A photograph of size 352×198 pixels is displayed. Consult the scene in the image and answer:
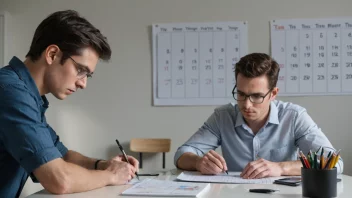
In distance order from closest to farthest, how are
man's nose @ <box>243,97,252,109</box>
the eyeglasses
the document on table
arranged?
1. the eyeglasses
2. the document on table
3. man's nose @ <box>243,97,252,109</box>

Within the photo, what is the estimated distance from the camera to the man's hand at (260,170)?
5.74 ft

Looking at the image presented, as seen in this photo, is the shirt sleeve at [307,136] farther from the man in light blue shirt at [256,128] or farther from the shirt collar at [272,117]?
the shirt collar at [272,117]

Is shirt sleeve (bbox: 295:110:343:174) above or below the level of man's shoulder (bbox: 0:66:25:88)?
below

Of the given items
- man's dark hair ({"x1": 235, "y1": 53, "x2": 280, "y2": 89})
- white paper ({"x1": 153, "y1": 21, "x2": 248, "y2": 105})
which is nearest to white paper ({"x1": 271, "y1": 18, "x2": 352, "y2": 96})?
white paper ({"x1": 153, "y1": 21, "x2": 248, "y2": 105})

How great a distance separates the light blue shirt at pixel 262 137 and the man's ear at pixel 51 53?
2.96 feet

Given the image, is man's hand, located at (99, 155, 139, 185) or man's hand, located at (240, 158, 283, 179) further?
man's hand, located at (240, 158, 283, 179)

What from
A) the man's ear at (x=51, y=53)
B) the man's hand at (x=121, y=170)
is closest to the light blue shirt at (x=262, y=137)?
the man's hand at (x=121, y=170)

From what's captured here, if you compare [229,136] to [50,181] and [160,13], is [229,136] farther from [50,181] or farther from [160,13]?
[160,13]

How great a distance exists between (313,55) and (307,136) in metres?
1.73

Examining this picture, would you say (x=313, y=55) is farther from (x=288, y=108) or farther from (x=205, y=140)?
(x=205, y=140)

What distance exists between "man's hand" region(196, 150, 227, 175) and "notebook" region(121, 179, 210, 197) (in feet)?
0.76

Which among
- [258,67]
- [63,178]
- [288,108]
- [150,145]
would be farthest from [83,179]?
[150,145]

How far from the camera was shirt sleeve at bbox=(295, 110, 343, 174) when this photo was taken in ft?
6.81

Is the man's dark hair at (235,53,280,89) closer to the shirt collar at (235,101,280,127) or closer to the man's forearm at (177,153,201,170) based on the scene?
the shirt collar at (235,101,280,127)
